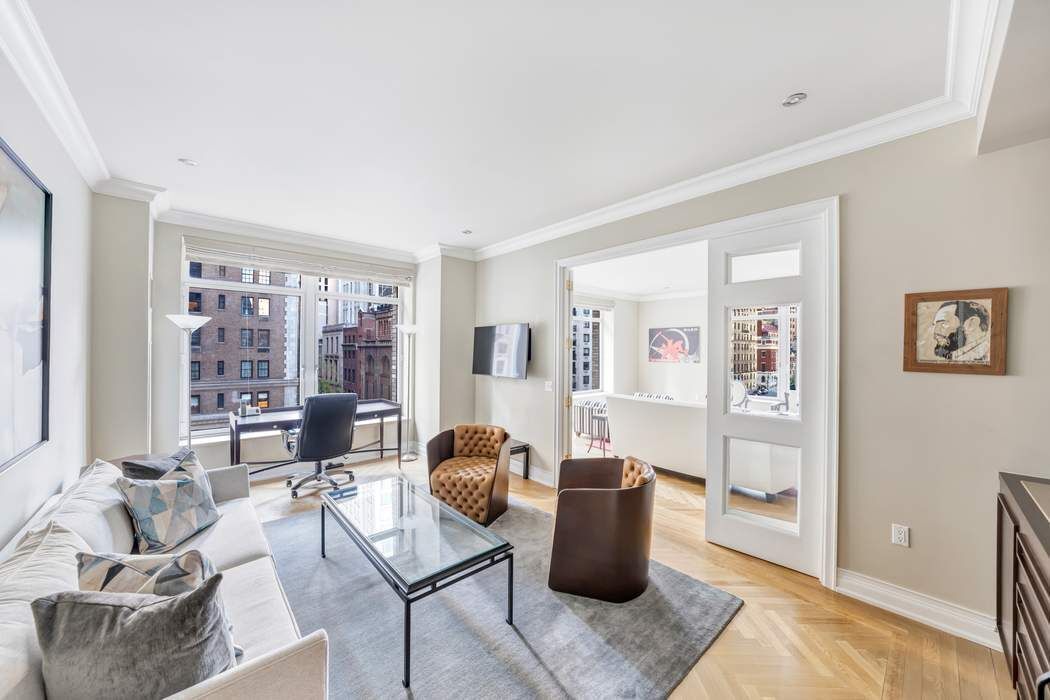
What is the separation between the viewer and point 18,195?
1.62m

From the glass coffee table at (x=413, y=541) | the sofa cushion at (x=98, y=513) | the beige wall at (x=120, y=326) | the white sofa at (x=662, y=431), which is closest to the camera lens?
the sofa cushion at (x=98, y=513)

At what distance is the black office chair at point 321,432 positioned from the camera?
372cm

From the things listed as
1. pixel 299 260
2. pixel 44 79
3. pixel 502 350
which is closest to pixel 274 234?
pixel 299 260

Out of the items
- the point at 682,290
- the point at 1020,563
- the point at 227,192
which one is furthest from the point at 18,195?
the point at 682,290

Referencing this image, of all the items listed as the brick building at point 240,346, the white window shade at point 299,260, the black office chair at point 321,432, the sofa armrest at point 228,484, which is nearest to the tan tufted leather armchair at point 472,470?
the black office chair at point 321,432

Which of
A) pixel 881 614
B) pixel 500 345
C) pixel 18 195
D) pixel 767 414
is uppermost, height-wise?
pixel 18 195

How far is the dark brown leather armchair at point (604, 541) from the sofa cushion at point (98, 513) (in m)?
2.02

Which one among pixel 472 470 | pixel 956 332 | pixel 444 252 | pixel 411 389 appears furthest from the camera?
pixel 411 389

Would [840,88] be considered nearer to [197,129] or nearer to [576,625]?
[576,625]

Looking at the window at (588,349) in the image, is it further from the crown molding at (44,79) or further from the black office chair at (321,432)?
the crown molding at (44,79)

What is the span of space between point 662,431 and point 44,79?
489 cm

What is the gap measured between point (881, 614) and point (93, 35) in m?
4.49

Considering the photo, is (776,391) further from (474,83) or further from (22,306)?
(22,306)

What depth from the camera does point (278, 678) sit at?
1082mm
